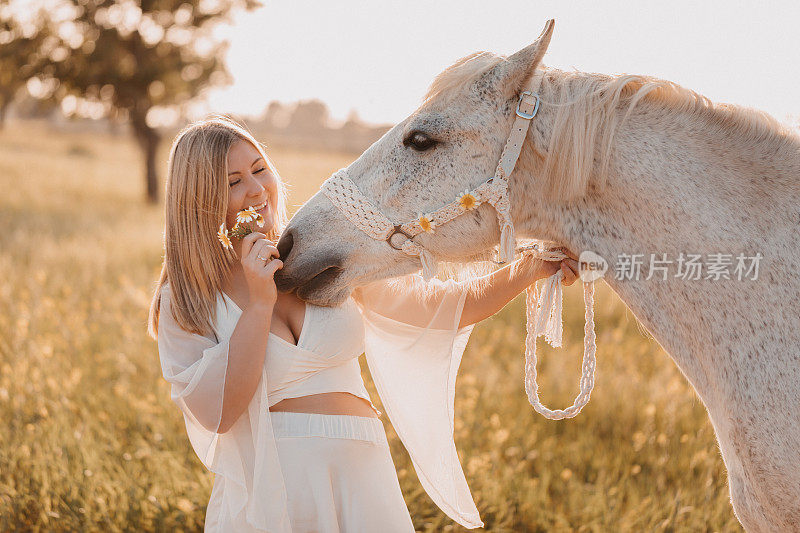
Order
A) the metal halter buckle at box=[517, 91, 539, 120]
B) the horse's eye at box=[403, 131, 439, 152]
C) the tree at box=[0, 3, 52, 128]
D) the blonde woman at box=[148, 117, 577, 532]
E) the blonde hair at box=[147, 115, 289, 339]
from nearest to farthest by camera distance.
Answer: the metal halter buckle at box=[517, 91, 539, 120] < the horse's eye at box=[403, 131, 439, 152] < the blonde woman at box=[148, 117, 577, 532] < the blonde hair at box=[147, 115, 289, 339] < the tree at box=[0, 3, 52, 128]

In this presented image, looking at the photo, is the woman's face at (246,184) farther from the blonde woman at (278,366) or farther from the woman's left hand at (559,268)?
the woman's left hand at (559,268)

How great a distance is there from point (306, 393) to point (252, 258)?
1.86ft

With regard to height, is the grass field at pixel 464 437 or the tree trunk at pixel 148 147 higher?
the grass field at pixel 464 437

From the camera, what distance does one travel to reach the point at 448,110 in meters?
2.01

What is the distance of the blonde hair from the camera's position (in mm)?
2277

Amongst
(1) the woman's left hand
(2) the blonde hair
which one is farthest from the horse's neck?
(2) the blonde hair

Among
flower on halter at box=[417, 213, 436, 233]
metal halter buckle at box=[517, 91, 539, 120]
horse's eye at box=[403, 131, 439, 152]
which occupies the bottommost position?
flower on halter at box=[417, 213, 436, 233]

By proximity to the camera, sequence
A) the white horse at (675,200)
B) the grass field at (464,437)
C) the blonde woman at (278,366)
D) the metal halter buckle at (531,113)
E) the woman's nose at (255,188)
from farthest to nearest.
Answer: the grass field at (464,437) → the woman's nose at (255,188) → the blonde woman at (278,366) → the metal halter buckle at (531,113) → the white horse at (675,200)

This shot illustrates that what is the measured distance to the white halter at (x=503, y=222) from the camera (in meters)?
1.94

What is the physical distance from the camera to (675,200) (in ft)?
6.04

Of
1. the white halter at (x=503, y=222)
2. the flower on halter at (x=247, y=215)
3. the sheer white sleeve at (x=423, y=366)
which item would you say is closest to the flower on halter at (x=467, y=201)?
the white halter at (x=503, y=222)

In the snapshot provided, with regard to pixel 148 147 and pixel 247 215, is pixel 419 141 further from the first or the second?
pixel 148 147

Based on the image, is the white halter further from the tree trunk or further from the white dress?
the tree trunk

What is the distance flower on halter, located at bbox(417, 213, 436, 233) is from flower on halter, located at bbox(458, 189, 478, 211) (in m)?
0.12
